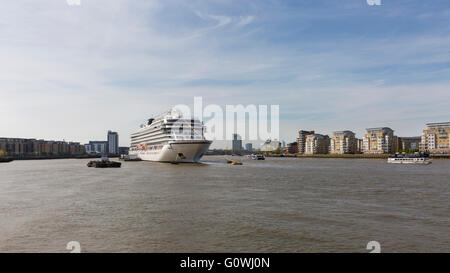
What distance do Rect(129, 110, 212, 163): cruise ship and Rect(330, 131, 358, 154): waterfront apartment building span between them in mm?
137672

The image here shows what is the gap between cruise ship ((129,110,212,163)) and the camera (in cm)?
6656

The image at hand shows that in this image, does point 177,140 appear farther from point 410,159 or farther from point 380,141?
point 380,141

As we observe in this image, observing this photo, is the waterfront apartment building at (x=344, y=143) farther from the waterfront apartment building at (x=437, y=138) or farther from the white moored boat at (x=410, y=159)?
the white moored boat at (x=410, y=159)

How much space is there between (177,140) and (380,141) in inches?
5226

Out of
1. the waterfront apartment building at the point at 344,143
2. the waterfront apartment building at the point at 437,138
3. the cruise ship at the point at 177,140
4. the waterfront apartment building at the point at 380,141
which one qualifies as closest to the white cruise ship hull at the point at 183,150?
the cruise ship at the point at 177,140

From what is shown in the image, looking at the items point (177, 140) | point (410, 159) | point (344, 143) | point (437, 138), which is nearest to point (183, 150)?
point (177, 140)

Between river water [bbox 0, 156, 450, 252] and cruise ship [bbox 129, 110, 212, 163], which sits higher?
cruise ship [bbox 129, 110, 212, 163]

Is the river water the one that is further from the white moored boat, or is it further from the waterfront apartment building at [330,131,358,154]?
the waterfront apartment building at [330,131,358,154]

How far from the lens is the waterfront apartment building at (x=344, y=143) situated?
188 meters

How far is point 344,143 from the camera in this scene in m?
189

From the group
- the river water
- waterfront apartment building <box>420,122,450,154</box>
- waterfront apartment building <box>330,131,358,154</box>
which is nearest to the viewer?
the river water

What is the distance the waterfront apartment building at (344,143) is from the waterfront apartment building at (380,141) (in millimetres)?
13933

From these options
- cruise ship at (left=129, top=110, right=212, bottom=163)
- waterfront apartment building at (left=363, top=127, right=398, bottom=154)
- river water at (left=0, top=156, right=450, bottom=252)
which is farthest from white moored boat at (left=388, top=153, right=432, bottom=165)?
waterfront apartment building at (left=363, top=127, right=398, bottom=154)
